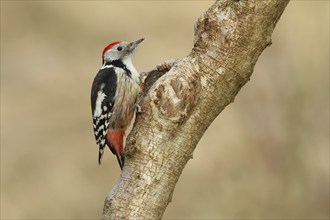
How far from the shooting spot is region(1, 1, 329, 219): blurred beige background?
22.8 ft

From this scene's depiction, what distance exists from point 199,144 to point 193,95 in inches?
244

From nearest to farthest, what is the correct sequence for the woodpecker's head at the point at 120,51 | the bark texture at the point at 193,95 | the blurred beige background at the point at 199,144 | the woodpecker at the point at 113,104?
the bark texture at the point at 193,95, the woodpecker at the point at 113,104, the woodpecker's head at the point at 120,51, the blurred beige background at the point at 199,144

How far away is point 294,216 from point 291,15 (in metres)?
3.55

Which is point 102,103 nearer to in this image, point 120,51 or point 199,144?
point 120,51

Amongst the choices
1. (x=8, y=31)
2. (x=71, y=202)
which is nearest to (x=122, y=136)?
(x=71, y=202)

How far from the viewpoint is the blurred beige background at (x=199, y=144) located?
6961 millimetres

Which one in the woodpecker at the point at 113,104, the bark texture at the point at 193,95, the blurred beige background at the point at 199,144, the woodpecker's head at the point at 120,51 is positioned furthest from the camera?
the blurred beige background at the point at 199,144

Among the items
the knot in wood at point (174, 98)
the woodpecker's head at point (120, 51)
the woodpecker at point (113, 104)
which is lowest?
the knot in wood at point (174, 98)

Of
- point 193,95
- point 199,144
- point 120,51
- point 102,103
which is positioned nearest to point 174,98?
point 193,95

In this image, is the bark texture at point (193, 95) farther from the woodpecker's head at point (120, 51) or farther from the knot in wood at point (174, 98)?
the woodpecker's head at point (120, 51)

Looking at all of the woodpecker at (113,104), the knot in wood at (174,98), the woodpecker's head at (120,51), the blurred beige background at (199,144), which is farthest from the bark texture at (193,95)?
the blurred beige background at (199,144)

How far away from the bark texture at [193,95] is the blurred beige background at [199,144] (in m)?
3.97

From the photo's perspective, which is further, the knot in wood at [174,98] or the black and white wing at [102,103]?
the black and white wing at [102,103]

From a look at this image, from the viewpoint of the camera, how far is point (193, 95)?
2777mm
